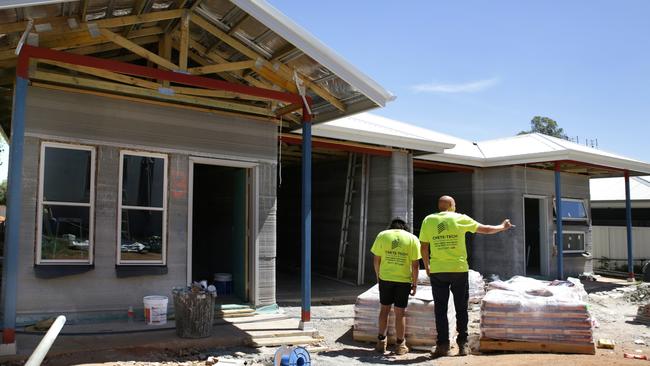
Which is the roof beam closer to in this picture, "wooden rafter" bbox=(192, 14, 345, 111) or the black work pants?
"wooden rafter" bbox=(192, 14, 345, 111)

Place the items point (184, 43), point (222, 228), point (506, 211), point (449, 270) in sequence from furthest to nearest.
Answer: point (506, 211) → point (222, 228) → point (184, 43) → point (449, 270)

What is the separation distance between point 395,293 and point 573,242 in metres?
11.4

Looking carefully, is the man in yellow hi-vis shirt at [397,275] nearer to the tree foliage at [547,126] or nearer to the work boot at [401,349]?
the work boot at [401,349]

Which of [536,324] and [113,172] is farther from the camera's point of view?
[113,172]

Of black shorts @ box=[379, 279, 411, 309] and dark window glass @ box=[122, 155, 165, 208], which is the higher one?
dark window glass @ box=[122, 155, 165, 208]

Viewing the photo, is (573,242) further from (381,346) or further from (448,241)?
(381,346)

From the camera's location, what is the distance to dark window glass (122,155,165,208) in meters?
7.96

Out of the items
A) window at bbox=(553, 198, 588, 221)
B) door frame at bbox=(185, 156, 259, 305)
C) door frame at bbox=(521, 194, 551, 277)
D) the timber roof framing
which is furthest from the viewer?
window at bbox=(553, 198, 588, 221)

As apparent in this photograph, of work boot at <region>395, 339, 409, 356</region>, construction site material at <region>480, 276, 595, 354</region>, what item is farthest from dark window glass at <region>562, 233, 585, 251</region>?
work boot at <region>395, 339, 409, 356</region>

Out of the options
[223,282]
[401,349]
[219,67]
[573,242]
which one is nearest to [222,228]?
[223,282]

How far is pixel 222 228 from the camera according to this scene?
34.9 feet

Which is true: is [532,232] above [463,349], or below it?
above

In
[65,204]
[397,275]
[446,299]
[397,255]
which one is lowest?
[446,299]

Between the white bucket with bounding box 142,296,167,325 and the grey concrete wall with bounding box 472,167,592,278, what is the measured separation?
32.8 feet
